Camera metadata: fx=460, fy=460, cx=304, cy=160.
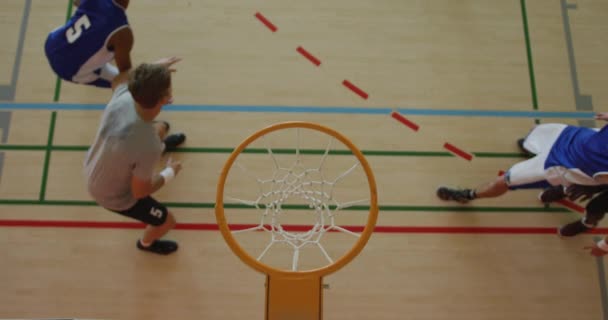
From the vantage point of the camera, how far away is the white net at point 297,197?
3.94 m

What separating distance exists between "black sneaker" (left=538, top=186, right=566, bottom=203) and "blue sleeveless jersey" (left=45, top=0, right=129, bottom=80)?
3775mm

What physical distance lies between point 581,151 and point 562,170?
193 mm

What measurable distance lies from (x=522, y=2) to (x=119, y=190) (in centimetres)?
437

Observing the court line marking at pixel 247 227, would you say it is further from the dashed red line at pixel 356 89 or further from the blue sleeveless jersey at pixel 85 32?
the blue sleeveless jersey at pixel 85 32

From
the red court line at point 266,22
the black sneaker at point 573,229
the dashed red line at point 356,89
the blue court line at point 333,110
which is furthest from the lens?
the red court line at point 266,22

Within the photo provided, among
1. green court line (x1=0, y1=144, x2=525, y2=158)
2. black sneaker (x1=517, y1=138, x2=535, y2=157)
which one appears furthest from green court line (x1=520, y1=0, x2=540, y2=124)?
green court line (x1=0, y1=144, x2=525, y2=158)

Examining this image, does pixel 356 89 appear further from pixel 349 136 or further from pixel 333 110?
pixel 349 136

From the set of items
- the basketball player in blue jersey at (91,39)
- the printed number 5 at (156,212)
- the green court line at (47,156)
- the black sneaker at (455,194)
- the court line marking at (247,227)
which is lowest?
the court line marking at (247,227)

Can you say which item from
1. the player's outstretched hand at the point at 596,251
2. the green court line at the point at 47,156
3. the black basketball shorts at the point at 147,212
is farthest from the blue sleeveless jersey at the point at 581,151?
the green court line at the point at 47,156

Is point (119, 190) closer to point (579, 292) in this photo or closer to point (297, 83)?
point (297, 83)

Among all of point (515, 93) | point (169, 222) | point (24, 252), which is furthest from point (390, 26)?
Answer: point (24, 252)

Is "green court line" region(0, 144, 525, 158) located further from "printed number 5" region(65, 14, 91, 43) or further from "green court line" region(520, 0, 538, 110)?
"printed number 5" region(65, 14, 91, 43)

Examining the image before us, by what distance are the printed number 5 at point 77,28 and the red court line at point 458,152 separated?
3.19m

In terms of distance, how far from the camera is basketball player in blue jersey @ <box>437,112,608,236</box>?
339 cm
